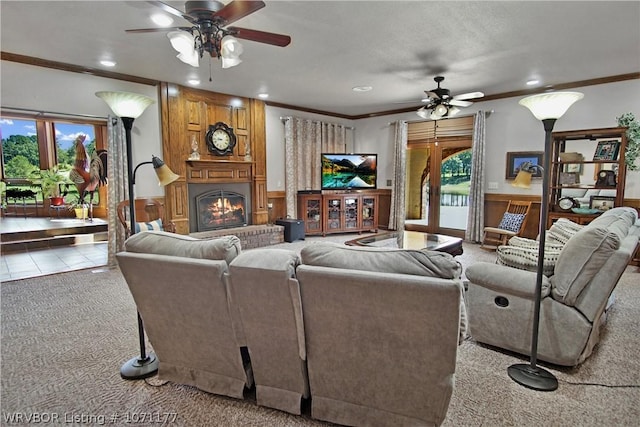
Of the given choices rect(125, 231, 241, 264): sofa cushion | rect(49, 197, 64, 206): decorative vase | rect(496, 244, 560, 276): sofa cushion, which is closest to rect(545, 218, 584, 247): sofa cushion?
rect(496, 244, 560, 276): sofa cushion

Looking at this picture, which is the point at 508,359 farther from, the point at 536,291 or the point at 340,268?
the point at 340,268

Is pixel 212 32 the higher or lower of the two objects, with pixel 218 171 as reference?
higher

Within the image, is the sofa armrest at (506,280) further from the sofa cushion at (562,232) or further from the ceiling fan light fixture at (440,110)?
the ceiling fan light fixture at (440,110)

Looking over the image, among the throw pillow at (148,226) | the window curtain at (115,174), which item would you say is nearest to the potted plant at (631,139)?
the throw pillow at (148,226)

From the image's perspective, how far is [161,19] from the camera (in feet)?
9.68

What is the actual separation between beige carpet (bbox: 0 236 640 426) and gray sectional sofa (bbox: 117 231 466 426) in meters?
0.13

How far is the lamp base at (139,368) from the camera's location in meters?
2.14

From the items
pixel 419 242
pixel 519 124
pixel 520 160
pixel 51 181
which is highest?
pixel 519 124

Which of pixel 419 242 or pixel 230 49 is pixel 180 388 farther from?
pixel 419 242

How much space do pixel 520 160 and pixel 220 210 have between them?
5098 millimetres

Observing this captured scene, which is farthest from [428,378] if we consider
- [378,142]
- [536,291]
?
[378,142]

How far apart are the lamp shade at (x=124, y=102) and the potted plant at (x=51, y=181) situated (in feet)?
24.5

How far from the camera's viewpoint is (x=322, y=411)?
5.71ft

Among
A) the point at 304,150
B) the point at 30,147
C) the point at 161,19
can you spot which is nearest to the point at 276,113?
the point at 304,150
